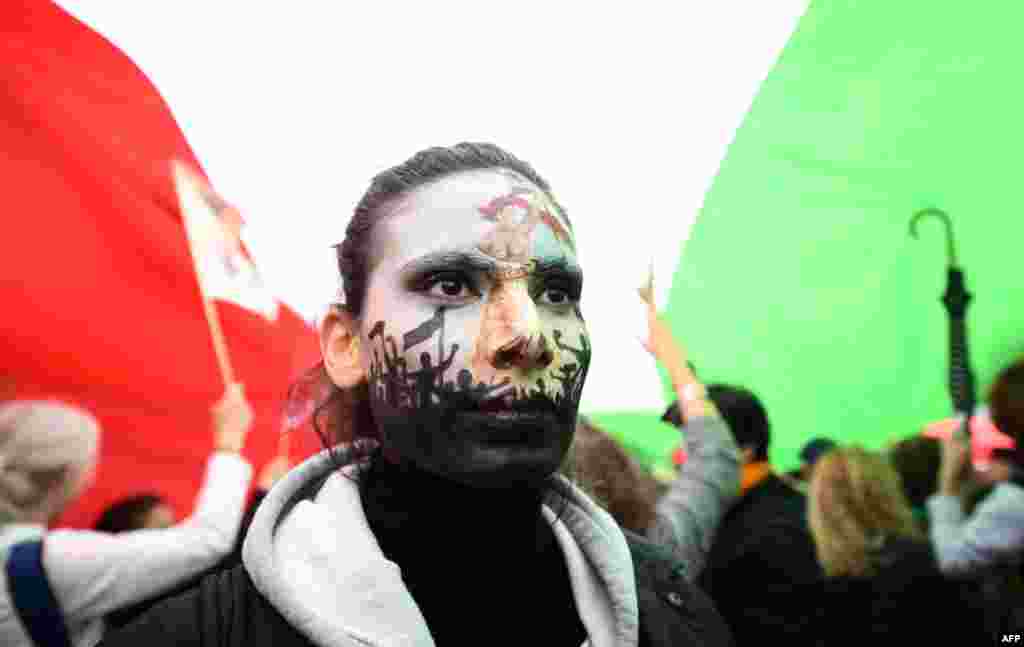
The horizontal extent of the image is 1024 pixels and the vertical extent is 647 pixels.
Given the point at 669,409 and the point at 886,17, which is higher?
the point at 886,17

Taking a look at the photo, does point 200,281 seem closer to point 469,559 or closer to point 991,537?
point 469,559

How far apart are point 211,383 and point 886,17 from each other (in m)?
3.51

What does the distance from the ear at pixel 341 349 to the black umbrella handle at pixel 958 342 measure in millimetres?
2313

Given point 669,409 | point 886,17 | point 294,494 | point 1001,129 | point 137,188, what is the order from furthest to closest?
point 137,188
point 886,17
point 1001,129
point 669,409
point 294,494

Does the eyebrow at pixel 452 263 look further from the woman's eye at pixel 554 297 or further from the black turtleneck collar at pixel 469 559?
the black turtleneck collar at pixel 469 559

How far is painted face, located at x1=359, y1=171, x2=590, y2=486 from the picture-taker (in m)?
1.77

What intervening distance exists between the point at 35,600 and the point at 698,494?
1.76 m

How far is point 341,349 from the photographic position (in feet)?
6.81

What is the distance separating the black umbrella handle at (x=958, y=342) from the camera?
11.1ft

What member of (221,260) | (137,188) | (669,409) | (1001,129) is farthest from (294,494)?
(1001,129)

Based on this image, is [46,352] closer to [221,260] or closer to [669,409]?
[221,260]

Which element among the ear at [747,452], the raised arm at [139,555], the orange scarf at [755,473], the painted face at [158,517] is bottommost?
the painted face at [158,517]

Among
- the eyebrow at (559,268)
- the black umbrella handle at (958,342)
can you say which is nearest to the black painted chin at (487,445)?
the eyebrow at (559,268)

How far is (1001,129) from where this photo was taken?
11.9ft
